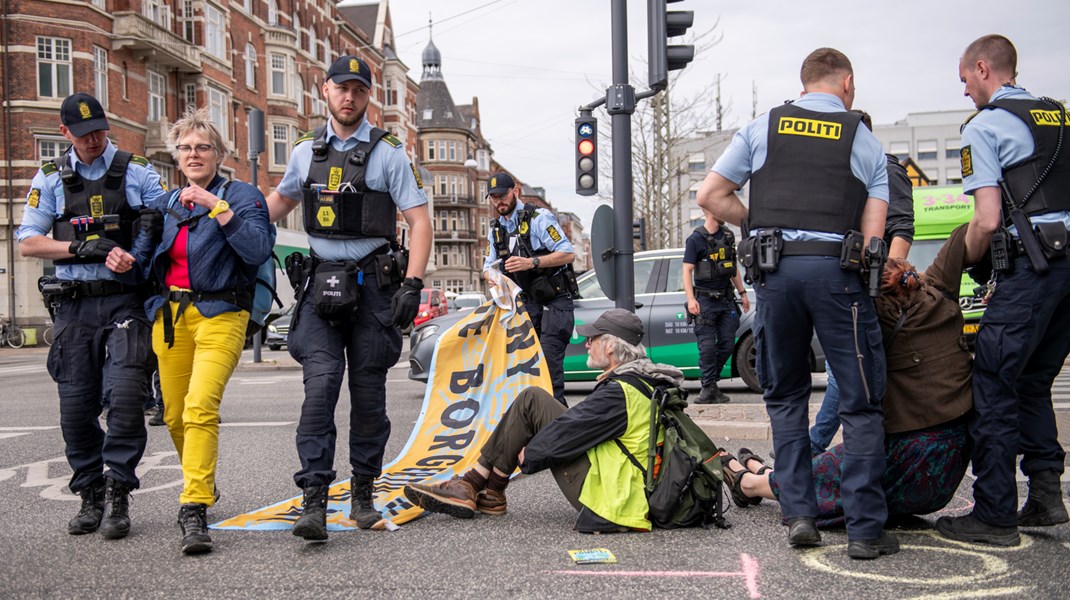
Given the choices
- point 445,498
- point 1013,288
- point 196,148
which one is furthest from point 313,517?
point 1013,288

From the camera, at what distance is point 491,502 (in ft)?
15.9

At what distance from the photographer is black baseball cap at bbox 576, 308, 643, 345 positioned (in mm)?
4812

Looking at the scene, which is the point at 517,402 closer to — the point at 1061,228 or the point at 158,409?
the point at 1061,228

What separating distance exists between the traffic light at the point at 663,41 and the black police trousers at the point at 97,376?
4.85 meters

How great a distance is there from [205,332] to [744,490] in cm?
270

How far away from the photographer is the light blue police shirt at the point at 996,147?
4.23 meters

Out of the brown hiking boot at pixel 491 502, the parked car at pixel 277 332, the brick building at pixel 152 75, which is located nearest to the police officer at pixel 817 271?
the brown hiking boot at pixel 491 502

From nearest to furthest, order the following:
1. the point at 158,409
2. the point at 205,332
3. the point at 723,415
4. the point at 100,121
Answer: the point at 205,332, the point at 100,121, the point at 723,415, the point at 158,409

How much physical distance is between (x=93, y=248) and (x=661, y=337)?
688 centimetres

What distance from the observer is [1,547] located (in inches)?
170

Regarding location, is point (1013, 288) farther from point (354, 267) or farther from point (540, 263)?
point (540, 263)

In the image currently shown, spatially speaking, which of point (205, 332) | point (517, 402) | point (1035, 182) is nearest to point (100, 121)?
point (205, 332)

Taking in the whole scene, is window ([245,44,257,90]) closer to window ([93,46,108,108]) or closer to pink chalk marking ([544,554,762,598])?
window ([93,46,108,108])

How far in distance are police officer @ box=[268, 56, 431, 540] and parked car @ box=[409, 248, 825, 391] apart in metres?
5.57
